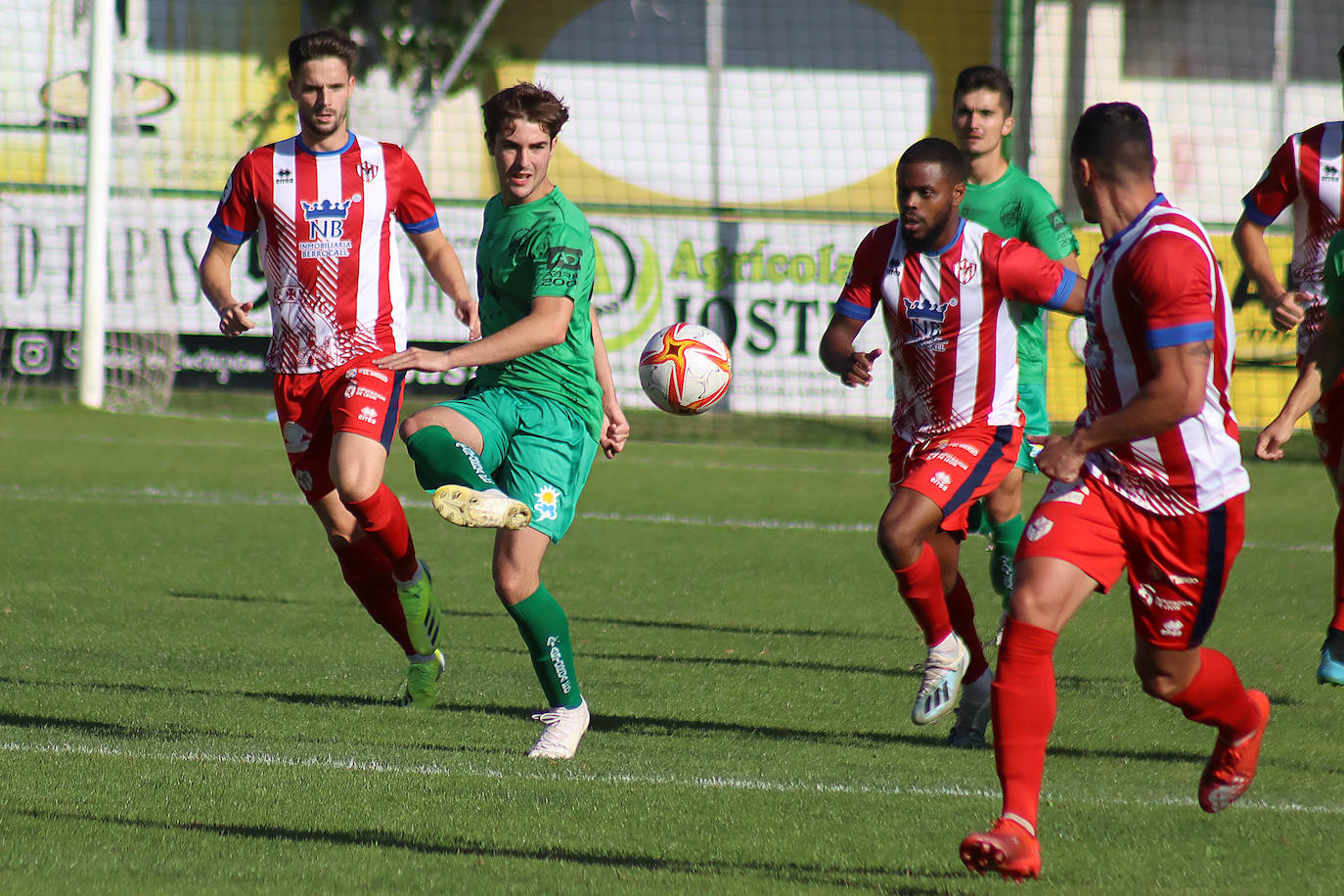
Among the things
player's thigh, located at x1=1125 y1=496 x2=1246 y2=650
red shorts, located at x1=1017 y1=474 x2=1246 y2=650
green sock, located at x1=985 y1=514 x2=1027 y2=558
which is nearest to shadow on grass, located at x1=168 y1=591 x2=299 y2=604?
green sock, located at x1=985 y1=514 x2=1027 y2=558

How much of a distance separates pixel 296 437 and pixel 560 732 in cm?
161

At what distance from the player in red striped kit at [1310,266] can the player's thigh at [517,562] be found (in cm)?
237

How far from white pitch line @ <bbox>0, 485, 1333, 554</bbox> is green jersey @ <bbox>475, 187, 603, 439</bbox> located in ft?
16.2

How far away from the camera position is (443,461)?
471 centimetres

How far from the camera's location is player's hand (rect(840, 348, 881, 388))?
16.0ft

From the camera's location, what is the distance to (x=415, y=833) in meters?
3.84

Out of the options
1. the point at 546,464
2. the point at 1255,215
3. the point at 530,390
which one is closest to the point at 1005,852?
the point at 546,464

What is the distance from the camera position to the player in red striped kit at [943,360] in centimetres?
507

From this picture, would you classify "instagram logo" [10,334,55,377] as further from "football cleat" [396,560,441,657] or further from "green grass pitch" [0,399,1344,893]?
"football cleat" [396,560,441,657]

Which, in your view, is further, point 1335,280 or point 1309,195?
point 1309,195

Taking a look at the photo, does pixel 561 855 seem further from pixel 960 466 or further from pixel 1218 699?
pixel 960 466

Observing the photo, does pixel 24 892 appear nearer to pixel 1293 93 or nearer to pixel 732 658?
pixel 732 658

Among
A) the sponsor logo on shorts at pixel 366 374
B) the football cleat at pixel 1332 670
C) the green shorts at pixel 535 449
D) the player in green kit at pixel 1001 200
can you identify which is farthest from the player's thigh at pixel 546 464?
the football cleat at pixel 1332 670

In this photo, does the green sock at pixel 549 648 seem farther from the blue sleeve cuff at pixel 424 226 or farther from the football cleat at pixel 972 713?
the blue sleeve cuff at pixel 424 226
